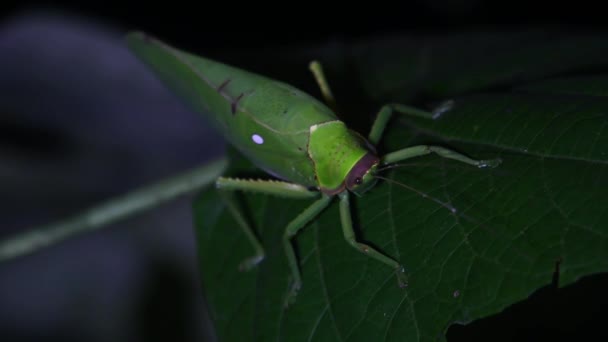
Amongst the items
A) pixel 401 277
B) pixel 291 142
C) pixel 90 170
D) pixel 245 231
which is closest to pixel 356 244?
pixel 401 277

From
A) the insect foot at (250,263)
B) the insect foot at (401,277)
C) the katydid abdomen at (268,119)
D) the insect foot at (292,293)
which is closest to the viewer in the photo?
the insect foot at (401,277)

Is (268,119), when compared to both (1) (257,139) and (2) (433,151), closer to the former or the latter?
(1) (257,139)

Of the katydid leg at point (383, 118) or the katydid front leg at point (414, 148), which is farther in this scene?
the katydid leg at point (383, 118)

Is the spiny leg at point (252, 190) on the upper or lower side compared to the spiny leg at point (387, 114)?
lower

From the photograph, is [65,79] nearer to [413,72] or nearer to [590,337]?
[413,72]

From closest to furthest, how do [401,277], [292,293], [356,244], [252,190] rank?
[401,277]
[356,244]
[292,293]
[252,190]

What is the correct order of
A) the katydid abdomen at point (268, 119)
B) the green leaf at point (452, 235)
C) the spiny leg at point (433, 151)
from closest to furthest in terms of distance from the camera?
1. the green leaf at point (452, 235)
2. the spiny leg at point (433, 151)
3. the katydid abdomen at point (268, 119)

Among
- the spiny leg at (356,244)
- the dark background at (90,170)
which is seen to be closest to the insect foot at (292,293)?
the spiny leg at (356,244)

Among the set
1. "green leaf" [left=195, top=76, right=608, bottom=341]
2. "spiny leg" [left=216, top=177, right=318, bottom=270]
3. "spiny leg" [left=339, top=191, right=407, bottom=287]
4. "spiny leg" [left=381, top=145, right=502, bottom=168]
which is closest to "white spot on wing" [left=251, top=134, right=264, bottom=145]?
"spiny leg" [left=216, top=177, right=318, bottom=270]

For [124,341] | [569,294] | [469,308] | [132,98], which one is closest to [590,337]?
[569,294]

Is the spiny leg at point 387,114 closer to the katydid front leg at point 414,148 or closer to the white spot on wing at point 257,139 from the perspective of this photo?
the katydid front leg at point 414,148
